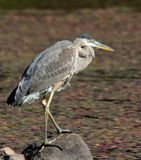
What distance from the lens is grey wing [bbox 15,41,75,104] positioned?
5.66 m

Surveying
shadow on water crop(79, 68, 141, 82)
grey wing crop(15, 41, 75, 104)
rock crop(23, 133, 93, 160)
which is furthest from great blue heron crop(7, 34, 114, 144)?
shadow on water crop(79, 68, 141, 82)

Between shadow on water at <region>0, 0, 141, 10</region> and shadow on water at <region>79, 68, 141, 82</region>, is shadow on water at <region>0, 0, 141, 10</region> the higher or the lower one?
the higher one

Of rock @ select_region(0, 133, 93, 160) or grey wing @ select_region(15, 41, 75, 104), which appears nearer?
rock @ select_region(0, 133, 93, 160)

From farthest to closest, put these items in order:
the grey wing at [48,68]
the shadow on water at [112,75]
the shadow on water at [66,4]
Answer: the shadow on water at [66,4]
the shadow on water at [112,75]
the grey wing at [48,68]

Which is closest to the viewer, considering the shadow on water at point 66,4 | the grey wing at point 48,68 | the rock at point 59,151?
the rock at point 59,151

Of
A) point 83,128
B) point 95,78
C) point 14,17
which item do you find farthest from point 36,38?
point 83,128

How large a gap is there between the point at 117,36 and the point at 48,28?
1688 mm

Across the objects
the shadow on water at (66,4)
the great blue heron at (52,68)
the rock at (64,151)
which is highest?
the shadow on water at (66,4)

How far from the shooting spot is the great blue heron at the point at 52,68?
18.6ft

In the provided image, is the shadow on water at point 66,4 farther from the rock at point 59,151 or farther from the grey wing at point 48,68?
the rock at point 59,151

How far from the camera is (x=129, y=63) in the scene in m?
10.2

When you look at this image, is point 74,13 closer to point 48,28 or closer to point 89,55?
point 48,28

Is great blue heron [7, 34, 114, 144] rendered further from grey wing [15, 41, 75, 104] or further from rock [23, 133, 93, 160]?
rock [23, 133, 93, 160]

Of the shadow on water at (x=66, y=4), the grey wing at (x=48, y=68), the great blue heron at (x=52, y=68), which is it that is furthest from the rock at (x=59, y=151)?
the shadow on water at (x=66, y=4)
